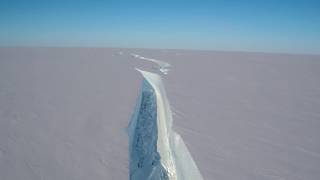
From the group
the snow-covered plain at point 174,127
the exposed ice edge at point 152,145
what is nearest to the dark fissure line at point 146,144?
the exposed ice edge at point 152,145

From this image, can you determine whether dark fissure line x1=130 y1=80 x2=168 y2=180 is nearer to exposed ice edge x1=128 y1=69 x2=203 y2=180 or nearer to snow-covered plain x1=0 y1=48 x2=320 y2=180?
exposed ice edge x1=128 y1=69 x2=203 y2=180

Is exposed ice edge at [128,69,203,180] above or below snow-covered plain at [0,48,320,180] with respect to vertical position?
above

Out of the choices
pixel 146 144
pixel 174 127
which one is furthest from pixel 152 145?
pixel 174 127

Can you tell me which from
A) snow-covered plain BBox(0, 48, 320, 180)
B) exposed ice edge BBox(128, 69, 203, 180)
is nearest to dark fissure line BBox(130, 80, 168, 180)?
exposed ice edge BBox(128, 69, 203, 180)

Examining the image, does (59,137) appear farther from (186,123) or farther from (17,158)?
(186,123)

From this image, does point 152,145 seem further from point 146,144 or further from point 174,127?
point 174,127

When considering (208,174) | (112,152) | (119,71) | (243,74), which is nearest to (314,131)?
(208,174)
